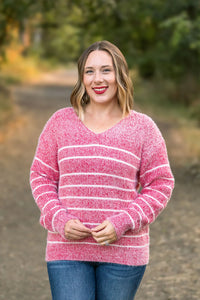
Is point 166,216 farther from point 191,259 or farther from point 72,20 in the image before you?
point 72,20

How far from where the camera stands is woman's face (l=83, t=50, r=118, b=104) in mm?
2346

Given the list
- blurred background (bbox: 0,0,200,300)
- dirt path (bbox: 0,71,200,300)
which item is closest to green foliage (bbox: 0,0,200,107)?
blurred background (bbox: 0,0,200,300)

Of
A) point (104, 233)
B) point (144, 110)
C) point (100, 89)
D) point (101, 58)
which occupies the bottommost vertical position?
point (144, 110)

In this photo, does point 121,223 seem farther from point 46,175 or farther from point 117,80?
point 117,80

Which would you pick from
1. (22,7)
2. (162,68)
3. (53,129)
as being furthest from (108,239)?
(162,68)

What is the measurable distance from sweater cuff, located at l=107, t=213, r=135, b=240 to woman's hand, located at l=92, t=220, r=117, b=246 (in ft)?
0.06

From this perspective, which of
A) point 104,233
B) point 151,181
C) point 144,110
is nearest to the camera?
point 104,233

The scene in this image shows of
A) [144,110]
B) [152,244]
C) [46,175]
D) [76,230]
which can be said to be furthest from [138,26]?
[76,230]

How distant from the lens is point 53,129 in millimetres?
2381

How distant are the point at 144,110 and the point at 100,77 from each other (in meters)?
15.7

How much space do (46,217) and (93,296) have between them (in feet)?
1.32

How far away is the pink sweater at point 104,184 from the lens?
7.41 feet

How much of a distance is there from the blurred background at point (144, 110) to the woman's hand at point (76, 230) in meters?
2.27

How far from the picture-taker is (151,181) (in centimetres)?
234
